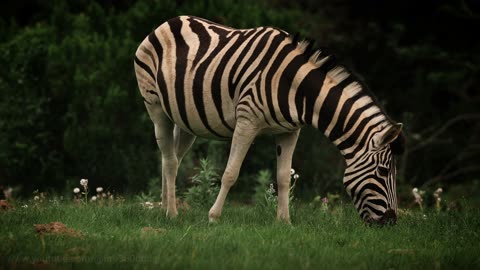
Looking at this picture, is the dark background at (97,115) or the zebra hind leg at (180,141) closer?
the zebra hind leg at (180,141)

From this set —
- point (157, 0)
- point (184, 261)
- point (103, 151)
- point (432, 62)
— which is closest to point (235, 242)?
point (184, 261)

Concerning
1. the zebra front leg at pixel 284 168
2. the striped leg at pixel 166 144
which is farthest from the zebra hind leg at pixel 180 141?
the zebra front leg at pixel 284 168

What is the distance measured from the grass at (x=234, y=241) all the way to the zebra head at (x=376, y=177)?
178 millimetres

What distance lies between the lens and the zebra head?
7675 mm

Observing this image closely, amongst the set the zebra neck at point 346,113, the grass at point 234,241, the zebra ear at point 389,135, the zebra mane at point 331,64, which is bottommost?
the grass at point 234,241

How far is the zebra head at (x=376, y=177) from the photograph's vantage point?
302 inches

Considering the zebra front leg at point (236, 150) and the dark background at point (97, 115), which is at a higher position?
the dark background at point (97, 115)

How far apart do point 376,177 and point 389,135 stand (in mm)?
453

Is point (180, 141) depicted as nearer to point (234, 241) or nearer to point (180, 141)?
point (180, 141)

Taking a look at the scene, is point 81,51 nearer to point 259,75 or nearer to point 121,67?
point 121,67

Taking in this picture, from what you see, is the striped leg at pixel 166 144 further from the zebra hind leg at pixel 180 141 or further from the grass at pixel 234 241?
the grass at pixel 234 241

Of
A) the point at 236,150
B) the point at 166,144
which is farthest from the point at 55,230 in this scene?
the point at 166,144

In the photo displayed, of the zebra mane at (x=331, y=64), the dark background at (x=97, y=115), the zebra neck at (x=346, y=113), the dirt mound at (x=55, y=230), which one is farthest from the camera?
the dark background at (x=97, y=115)

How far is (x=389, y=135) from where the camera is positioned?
755 cm
